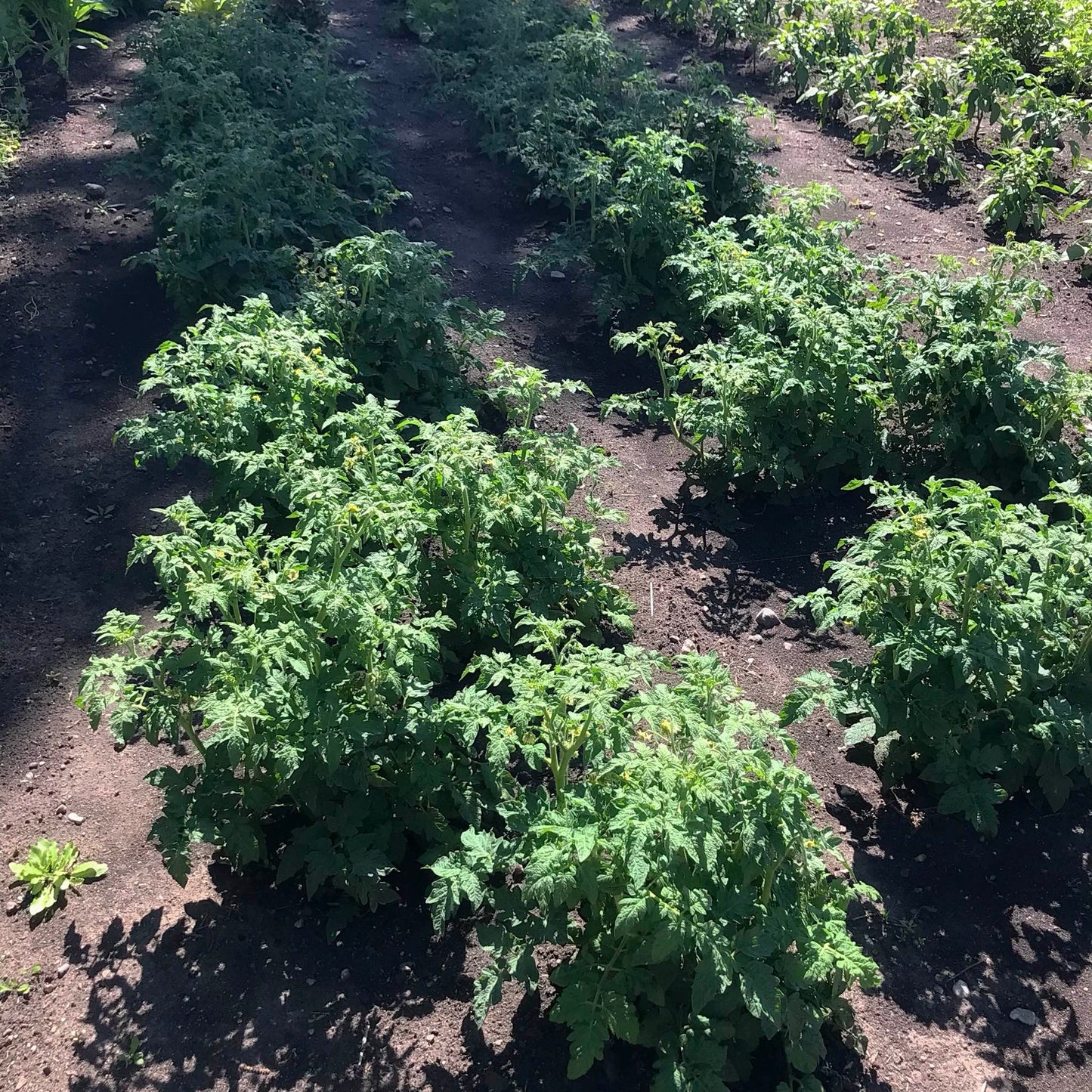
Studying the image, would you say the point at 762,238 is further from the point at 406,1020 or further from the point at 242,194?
the point at 406,1020

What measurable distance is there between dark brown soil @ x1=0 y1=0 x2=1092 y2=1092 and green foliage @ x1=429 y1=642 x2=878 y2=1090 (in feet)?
1.14

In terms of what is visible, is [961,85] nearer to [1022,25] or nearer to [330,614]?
[1022,25]

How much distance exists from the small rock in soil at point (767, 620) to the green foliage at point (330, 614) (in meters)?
0.82

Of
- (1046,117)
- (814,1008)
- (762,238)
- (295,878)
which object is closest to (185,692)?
(295,878)

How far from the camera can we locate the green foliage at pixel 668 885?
3.08 meters

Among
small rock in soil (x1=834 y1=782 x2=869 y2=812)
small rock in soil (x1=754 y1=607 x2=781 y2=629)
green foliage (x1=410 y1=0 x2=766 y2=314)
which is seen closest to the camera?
small rock in soil (x1=834 y1=782 x2=869 y2=812)

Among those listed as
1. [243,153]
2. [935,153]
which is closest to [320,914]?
[243,153]

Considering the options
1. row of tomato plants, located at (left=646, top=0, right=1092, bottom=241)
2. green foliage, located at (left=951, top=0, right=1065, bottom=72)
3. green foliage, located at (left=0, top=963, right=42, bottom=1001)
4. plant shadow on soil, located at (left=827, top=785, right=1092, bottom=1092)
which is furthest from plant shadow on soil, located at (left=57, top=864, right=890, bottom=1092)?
green foliage, located at (left=951, top=0, right=1065, bottom=72)

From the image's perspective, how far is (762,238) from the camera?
7551 mm

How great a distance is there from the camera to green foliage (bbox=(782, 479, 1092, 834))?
13.1 ft

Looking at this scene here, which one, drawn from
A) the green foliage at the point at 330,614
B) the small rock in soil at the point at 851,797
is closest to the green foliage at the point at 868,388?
the green foliage at the point at 330,614

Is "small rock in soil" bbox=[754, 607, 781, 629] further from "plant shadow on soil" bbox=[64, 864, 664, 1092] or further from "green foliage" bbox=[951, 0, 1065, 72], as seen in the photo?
"green foliage" bbox=[951, 0, 1065, 72]

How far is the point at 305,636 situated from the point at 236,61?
7241 millimetres

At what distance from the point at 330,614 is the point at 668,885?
Result: 1398 millimetres
